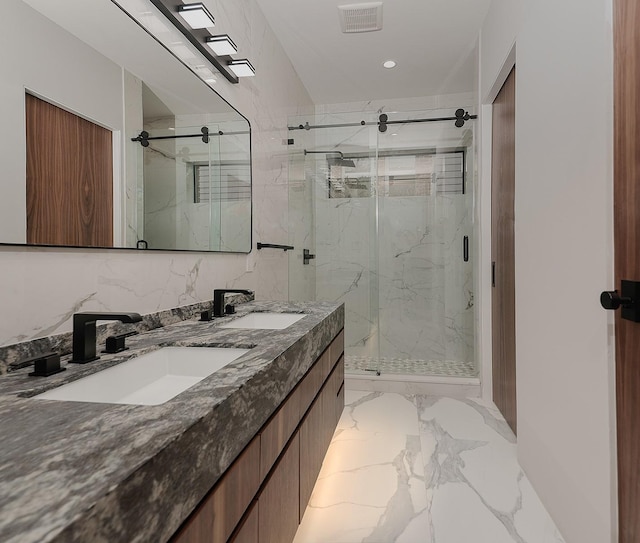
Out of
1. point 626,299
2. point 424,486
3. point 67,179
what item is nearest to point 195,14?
point 67,179

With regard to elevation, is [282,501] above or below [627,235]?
below

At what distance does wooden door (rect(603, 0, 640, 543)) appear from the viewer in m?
1.04

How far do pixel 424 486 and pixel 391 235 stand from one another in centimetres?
228

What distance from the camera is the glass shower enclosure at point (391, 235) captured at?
3598 millimetres

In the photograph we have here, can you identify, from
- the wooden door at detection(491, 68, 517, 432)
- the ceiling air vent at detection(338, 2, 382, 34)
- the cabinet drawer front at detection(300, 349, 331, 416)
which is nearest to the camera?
the cabinet drawer front at detection(300, 349, 331, 416)

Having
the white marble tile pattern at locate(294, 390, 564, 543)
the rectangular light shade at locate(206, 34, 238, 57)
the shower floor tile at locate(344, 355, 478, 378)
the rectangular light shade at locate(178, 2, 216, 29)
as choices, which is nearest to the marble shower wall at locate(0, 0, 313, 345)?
the rectangular light shade at locate(206, 34, 238, 57)

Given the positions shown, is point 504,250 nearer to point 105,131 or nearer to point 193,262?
point 193,262

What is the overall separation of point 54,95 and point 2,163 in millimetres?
253

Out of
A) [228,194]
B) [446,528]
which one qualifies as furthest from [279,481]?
[228,194]

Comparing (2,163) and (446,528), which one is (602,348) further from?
(2,163)

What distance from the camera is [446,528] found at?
1569 millimetres

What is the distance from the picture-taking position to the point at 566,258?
4.71 ft

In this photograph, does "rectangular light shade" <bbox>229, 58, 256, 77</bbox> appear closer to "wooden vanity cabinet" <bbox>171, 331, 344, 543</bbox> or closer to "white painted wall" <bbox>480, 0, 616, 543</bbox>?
"white painted wall" <bbox>480, 0, 616, 543</bbox>

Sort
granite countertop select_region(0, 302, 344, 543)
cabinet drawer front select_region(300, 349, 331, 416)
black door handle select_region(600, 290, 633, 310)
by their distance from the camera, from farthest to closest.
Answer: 1. cabinet drawer front select_region(300, 349, 331, 416)
2. black door handle select_region(600, 290, 633, 310)
3. granite countertop select_region(0, 302, 344, 543)
